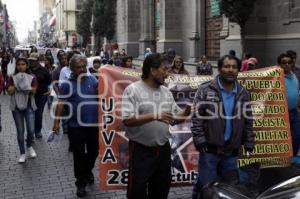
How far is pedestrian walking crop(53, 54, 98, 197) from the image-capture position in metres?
6.45

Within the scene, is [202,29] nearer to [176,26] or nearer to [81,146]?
[176,26]

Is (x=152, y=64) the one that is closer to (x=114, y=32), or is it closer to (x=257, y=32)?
(x=257, y=32)

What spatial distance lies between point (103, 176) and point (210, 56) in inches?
722

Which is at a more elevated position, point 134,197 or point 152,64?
point 152,64

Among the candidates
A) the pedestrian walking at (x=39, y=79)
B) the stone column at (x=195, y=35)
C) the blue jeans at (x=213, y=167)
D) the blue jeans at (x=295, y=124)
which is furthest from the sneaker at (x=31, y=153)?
the stone column at (x=195, y=35)

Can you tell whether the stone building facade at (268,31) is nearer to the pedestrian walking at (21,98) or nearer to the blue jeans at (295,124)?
the blue jeans at (295,124)

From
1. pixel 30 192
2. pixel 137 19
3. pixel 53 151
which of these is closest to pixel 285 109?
pixel 30 192

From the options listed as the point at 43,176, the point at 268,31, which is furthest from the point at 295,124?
the point at 268,31

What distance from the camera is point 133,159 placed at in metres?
4.66

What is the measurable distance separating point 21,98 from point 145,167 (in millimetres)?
4495

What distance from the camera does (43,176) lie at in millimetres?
7496

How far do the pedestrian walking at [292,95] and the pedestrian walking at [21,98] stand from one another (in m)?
4.21

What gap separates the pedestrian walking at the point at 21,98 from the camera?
8484 millimetres

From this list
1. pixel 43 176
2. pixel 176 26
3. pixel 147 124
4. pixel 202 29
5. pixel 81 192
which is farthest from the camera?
pixel 176 26
